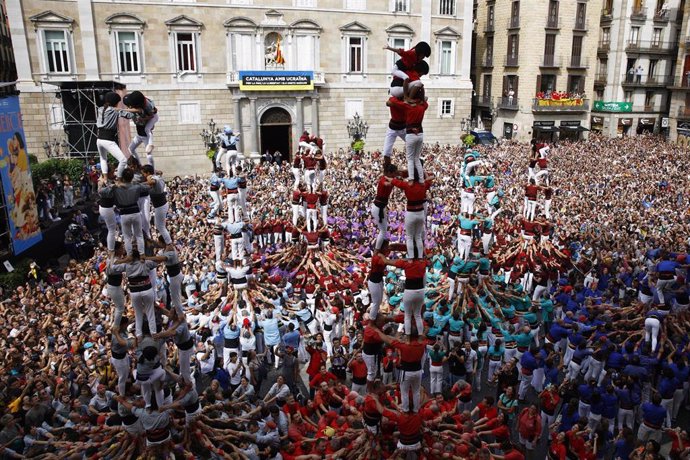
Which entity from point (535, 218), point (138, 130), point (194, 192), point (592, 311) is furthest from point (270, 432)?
point (194, 192)

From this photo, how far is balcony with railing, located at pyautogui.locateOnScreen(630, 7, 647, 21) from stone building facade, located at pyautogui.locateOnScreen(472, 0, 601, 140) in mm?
3024

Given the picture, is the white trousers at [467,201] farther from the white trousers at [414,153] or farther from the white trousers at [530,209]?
the white trousers at [414,153]

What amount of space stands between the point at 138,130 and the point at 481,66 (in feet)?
145

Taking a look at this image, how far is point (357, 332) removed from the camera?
1245 cm

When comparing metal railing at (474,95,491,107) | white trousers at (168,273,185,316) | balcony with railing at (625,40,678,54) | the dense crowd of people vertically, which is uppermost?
balcony with railing at (625,40,678,54)

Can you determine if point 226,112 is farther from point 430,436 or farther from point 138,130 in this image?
point 430,436

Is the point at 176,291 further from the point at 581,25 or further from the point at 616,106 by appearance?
the point at 616,106

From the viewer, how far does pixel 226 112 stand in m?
35.8

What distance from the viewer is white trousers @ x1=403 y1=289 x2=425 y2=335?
7926 mm

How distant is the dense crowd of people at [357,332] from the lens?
836 centimetres

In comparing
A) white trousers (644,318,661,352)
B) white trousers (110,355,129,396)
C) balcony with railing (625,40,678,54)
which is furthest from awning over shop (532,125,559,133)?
white trousers (110,355,129,396)

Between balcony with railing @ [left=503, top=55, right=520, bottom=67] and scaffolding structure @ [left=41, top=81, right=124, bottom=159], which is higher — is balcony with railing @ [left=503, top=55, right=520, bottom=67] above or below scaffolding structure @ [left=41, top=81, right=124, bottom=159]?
above

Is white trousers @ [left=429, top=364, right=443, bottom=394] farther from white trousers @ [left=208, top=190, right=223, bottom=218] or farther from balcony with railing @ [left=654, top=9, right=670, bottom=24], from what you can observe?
balcony with railing @ [left=654, top=9, right=670, bottom=24]

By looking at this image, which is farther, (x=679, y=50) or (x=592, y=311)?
(x=679, y=50)
